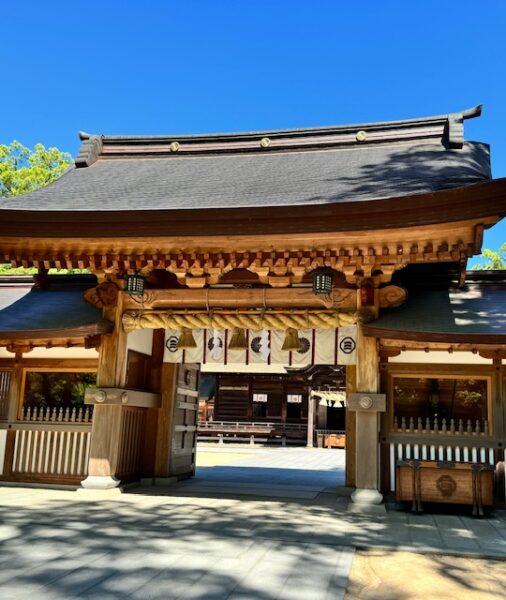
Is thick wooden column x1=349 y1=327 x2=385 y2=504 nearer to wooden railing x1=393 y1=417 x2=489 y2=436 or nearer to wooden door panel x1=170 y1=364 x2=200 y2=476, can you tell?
wooden railing x1=393 y1=417 x2=489 y2=436

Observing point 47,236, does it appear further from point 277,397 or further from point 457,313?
point 277,397

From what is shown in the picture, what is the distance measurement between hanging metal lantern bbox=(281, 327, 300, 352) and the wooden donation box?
7.35 feet

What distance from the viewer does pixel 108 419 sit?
8266 mm

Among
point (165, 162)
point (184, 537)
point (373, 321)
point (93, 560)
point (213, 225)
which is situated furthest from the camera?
point (165, 162)

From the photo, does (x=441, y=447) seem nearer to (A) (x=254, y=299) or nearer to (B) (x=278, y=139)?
(A) (x=254, y=299)

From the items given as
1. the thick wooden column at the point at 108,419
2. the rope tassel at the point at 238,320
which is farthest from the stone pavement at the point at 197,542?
the rope tassel at the point at 238,320

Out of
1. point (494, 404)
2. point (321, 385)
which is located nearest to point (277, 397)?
point (321, 385)

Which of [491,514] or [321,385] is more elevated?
[321,385]

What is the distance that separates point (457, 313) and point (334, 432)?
20.8m

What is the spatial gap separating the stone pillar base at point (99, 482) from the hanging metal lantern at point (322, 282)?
4059 mm

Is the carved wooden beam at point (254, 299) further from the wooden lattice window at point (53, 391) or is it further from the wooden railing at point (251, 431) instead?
the wooden railing at point (251, 431)

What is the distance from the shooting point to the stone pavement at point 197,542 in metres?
3.90

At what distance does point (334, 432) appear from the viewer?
91.1ft

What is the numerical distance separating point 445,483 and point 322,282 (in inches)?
127
